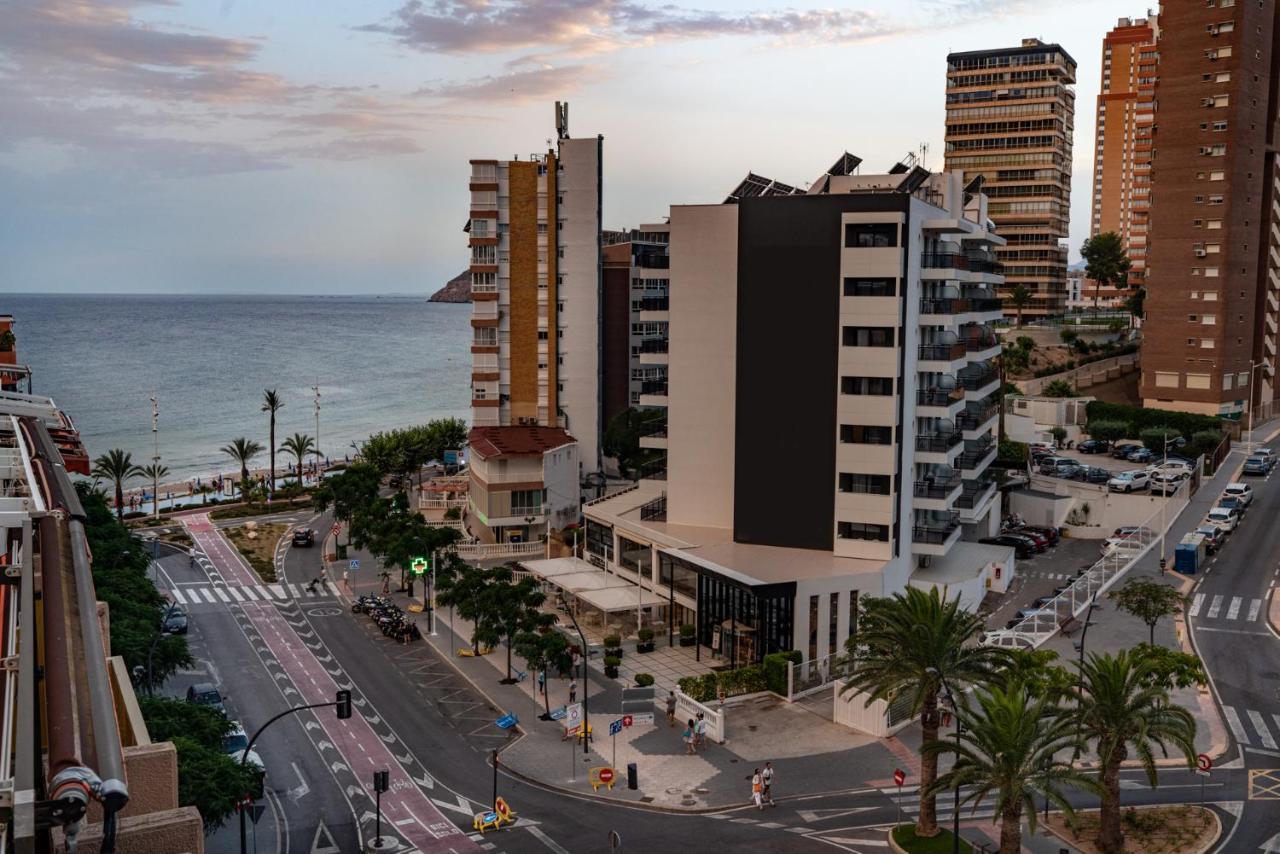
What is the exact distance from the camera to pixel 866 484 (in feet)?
197

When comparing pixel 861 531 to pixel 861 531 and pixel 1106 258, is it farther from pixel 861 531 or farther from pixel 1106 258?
pixel 1106 258

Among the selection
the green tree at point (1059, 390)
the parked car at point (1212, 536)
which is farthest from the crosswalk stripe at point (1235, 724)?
the green tree at point (1059, 390)

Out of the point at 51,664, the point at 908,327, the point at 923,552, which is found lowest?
the point at 923,552

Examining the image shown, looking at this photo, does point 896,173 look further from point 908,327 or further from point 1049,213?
point 1049,213

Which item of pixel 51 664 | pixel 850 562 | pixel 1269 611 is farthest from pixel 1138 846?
pixel 51 664

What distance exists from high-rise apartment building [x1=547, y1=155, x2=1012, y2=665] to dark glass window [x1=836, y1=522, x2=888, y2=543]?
5.0 inches

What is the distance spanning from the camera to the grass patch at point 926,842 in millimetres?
36656

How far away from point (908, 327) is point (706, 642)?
65.2ft

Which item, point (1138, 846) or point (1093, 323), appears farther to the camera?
point (1093, 323)

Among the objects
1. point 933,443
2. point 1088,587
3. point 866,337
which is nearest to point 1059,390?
point 1088,587

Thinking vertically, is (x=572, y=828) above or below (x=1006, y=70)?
below

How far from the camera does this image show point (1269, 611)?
198 ft

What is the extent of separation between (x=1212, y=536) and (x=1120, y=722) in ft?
140

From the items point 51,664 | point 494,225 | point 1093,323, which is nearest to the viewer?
point 51,664
